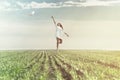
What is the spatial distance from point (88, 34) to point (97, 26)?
0.43ft

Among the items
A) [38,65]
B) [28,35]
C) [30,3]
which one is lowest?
[38,65]

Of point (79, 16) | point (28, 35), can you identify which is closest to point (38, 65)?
point (28, 35)

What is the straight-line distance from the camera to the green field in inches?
207

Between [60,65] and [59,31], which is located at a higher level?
[59,31]

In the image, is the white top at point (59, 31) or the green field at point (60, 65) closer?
the green field at point (60, 65)

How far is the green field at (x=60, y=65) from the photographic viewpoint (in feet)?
17.2

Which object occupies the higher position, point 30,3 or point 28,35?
point 30,3

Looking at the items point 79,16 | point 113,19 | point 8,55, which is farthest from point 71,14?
point 8,55

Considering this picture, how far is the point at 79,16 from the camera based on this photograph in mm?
5398

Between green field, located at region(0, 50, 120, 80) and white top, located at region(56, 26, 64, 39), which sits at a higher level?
white top, located at region(56, 26, 64, 39)

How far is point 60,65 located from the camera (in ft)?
17.5

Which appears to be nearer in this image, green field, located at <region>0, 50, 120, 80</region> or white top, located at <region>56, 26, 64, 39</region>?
green field, located at <region>0, 50, 120, 80</region>

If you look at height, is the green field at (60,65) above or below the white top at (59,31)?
below

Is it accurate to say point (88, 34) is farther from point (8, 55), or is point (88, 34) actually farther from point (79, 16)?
point (8, 55)
